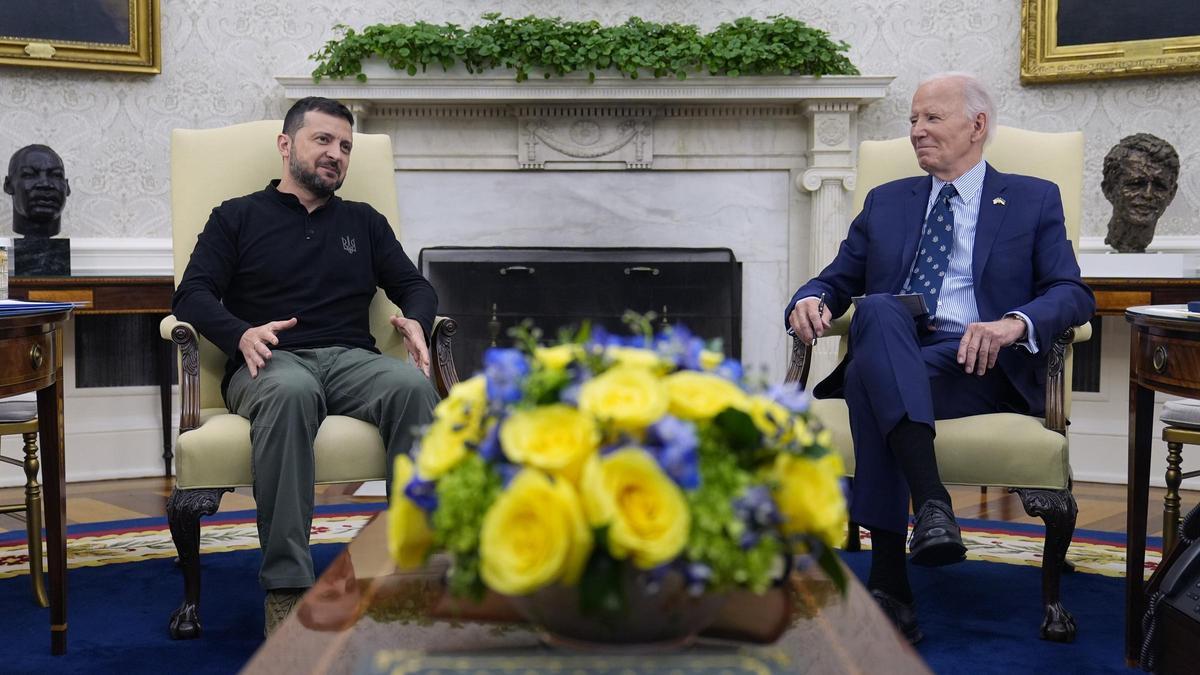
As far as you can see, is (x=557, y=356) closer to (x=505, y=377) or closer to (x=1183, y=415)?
(x=505, y=377)

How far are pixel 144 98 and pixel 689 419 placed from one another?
408 cm

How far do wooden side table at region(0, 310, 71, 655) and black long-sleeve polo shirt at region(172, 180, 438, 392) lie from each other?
1.26 ft

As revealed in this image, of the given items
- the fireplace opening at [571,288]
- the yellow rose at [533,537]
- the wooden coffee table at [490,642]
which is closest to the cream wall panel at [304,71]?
the fireplace opening at [571,288]

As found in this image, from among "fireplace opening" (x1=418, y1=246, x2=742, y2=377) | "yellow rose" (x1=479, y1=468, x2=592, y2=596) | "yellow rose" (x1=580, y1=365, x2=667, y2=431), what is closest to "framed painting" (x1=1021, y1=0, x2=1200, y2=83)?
"fireplace opening" (x1=418, y1=246, x2=742, y2=377)

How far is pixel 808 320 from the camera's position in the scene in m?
2.49

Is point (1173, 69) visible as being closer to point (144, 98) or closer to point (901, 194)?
point (901, 194)

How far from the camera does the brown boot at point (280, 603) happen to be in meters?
2.07

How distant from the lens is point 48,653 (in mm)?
2156

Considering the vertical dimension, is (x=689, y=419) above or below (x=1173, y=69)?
below

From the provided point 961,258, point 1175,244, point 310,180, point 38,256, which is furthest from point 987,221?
point 38,256

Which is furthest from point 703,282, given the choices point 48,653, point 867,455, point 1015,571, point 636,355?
point 636,355

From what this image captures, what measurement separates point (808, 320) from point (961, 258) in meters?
0.43

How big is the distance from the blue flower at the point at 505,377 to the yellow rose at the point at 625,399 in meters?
0.06

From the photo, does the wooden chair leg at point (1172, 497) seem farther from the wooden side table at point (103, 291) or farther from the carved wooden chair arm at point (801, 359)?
the wooden side table at point (103, 291)
